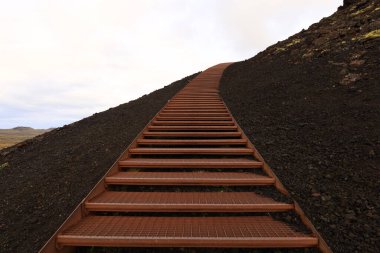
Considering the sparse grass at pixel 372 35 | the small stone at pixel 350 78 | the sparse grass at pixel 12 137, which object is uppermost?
the sparse grass at pixel 372 35

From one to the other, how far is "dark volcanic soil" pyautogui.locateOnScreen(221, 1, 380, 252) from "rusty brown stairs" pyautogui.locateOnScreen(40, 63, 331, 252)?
0.88 feet

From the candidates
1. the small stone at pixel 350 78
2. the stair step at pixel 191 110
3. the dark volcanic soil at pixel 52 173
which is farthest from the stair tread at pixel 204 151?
the small stone at pixel 350 78

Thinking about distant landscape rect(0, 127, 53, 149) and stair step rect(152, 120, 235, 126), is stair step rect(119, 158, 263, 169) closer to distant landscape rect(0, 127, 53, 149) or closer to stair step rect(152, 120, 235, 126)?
stair step rect(152, 120, 235, 126)

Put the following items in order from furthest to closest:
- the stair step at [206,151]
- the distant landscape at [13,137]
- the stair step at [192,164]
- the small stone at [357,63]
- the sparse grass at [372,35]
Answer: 1. the distant landscape at [13,137]
2. the sparse grass at [372,35]
3. the small stone at [357,63]
4. the stair step at [206,151]
5. the stair step at [192,164]

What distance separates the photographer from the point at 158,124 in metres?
6.84

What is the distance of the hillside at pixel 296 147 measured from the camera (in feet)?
9.69

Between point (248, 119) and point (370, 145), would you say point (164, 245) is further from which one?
point (248, 119)

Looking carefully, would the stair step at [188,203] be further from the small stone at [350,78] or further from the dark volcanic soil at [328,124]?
the small stone at [350,78]

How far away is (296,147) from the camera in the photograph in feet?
14.9

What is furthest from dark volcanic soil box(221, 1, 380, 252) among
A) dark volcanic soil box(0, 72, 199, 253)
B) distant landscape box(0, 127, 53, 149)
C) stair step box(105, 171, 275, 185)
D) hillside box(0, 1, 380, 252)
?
distant landscape box(0, 127, 53, 149)

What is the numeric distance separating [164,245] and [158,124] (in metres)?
4.52

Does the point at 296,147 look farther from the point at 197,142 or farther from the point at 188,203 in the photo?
the point at 188,203

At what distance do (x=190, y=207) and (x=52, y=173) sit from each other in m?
3.10

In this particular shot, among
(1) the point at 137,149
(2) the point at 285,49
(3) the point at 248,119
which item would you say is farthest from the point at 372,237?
(2) the point at 285,49
